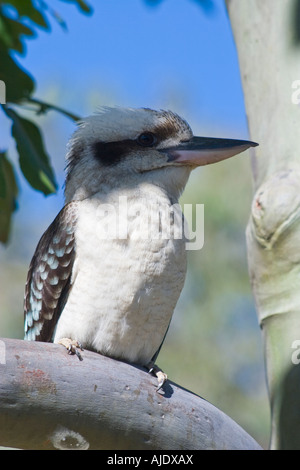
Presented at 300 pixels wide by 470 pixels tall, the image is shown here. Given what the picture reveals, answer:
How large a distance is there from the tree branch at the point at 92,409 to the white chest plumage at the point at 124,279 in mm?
235

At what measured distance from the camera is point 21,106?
7.55ft

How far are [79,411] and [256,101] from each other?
1.06 m

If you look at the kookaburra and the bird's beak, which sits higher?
the bird's beak

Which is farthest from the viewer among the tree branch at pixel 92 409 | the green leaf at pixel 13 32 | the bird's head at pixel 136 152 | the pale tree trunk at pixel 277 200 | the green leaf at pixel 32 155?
the bird's head at pixel 136 152

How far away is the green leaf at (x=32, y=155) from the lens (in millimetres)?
2199

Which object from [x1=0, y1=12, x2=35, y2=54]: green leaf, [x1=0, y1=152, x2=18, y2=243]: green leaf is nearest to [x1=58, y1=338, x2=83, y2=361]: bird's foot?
[x1=0, y1=152, x2=18, y2=243]: green leaf

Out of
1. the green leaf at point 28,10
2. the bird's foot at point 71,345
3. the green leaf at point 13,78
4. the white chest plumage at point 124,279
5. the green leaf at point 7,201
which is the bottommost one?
the bird's foot at point 71,345

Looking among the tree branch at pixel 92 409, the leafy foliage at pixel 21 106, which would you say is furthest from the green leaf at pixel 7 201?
the tree branch at pixel 92 409

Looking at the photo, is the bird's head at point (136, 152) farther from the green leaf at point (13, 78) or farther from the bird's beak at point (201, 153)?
the green leaf at point (13, 78)

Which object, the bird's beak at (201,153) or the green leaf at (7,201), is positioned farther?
the bird's beak at (201,153)

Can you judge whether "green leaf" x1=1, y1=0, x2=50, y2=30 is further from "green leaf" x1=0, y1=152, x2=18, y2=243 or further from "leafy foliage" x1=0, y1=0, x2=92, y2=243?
"green leaf" x1=0, y1=152, x2=18, y2=243

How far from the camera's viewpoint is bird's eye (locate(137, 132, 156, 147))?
2.59 meters
